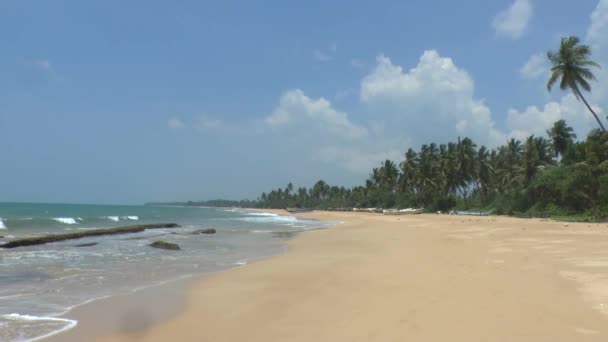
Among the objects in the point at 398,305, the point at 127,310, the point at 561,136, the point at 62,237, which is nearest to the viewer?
the point at 398,305

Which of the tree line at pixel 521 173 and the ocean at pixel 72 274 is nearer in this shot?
the ocean at pixel 72 274

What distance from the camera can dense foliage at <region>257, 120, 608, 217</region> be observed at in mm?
38062

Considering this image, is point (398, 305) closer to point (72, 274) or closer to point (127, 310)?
point (127, 310)

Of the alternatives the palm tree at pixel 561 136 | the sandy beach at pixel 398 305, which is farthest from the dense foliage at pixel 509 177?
the sandy beach at pixel 398 305

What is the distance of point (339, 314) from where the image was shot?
700 cm

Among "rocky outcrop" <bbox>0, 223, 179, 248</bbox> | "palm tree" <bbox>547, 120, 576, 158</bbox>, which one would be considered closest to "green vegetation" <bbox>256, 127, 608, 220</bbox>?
"palm tree" <bbox>547, 120, 576, 158</bbox>

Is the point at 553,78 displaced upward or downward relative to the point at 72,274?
upward

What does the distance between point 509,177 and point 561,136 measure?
50.0ft

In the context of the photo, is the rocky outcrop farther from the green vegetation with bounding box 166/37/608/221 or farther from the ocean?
the green vegetation with bounding box 166/37/608/221

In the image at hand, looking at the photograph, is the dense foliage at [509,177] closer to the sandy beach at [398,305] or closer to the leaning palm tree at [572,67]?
the leaning palm tree at [572,67]

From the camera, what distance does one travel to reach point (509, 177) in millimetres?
67250

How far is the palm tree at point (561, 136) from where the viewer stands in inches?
2073

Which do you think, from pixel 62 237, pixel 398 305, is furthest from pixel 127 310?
pixel 62 237

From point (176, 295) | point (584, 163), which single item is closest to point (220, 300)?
point (176, 295)
